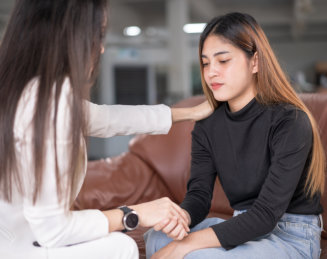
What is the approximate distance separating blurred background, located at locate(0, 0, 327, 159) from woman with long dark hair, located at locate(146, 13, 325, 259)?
5028mm

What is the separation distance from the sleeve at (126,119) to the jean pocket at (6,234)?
381 millimetres

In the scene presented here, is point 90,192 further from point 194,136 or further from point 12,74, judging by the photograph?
point 12,74

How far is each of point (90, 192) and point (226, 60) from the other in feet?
3.85

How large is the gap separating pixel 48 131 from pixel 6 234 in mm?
315

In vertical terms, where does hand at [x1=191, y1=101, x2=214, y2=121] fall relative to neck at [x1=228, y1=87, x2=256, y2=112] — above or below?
below

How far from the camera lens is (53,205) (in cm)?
101

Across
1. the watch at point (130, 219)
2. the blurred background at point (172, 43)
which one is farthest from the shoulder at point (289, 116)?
the blurred background at point (172, 43)

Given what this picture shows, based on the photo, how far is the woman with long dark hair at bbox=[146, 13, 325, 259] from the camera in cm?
131

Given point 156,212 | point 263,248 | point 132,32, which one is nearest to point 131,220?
point 156,212

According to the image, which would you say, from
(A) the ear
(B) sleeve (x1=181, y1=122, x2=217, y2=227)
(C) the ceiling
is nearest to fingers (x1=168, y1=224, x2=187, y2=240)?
(B) sleeve (x1=181, y1=122, x2=217, y2=227)

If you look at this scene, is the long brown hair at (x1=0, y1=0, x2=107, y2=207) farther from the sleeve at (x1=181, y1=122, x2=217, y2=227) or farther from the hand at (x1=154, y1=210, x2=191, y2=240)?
the sleeve at (x1=181, y1=122, x2=217, y2=227)

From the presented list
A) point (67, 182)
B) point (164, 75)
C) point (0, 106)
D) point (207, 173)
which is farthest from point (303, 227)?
point (164, 75)

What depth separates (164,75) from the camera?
1702cm

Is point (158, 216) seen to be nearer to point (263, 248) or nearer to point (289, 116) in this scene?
point (263, 248)
